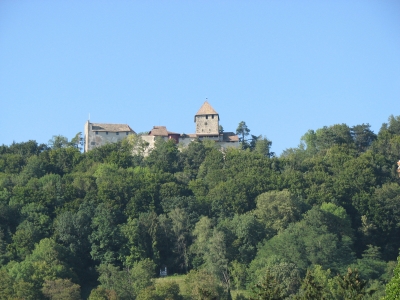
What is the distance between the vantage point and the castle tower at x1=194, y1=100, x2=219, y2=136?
A: 96438 mm

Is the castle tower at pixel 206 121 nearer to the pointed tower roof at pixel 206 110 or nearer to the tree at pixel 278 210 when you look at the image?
the pointed tower roof at pixel 206 110

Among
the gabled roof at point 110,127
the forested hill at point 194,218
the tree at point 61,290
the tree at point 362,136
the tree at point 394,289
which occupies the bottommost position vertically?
the tree at point 394,289

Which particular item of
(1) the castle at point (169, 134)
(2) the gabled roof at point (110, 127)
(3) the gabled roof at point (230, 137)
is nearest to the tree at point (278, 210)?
(1) the castle at point (169, 134)

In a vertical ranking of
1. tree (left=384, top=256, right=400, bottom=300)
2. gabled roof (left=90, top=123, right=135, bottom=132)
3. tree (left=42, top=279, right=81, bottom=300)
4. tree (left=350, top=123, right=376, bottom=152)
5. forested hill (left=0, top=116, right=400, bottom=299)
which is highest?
gabled roof (left=90, top=123, right=135, bottom=132)

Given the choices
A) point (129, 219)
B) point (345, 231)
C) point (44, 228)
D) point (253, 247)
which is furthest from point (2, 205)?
point (345, 231)

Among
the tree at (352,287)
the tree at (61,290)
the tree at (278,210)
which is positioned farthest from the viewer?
the tree at (278,210)

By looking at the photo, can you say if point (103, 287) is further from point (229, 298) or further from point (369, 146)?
point (369, 146)

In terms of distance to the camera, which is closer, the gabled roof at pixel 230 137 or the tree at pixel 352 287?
the tree at pixel 352 287

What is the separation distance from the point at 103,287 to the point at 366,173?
2807 centimetres

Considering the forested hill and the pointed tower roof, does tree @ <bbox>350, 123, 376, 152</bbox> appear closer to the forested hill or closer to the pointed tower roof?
the forested hill

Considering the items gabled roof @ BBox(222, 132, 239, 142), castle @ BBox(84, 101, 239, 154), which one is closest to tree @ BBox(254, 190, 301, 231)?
castle @ BBox(84, 101, 239, 154)

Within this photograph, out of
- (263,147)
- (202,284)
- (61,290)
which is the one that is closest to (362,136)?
(263,147)

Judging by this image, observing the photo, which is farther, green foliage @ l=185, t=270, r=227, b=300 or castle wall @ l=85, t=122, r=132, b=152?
castle wall @ l=85, t=122, r=132, b=152

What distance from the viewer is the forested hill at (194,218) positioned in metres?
62.4
